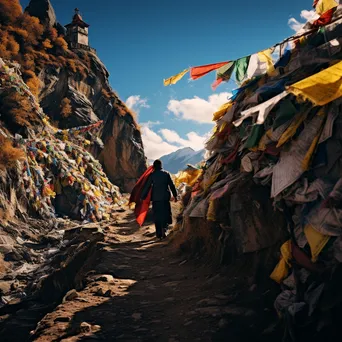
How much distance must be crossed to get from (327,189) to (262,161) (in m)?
1.50

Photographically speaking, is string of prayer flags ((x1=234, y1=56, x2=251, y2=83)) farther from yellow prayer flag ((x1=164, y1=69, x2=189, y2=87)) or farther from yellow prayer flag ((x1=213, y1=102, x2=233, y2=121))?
yellow prayer flag ((x1=164, y1=69, x2=189, y2=87))

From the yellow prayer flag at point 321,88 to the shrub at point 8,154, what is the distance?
1453cm

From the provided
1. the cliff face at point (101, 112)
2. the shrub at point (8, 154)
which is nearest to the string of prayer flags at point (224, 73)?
the shrub at point (8, 154)

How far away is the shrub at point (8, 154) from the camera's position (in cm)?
1576

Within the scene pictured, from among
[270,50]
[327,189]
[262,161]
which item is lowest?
[327,189]

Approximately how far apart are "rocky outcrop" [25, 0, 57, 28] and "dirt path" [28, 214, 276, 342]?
3653 centimetres

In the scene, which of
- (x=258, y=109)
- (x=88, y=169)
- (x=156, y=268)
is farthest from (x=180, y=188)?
(x=88, y=169)

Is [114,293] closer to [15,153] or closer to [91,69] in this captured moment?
[15,153]

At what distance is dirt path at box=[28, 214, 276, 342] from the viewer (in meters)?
4.11

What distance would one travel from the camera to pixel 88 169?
24422 mm

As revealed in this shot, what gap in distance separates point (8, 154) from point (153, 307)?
12.9 metres

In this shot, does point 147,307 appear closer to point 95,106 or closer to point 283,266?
point 283,266

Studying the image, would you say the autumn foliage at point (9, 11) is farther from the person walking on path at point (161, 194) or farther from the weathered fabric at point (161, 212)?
the weathered fabric at point (161, 212)

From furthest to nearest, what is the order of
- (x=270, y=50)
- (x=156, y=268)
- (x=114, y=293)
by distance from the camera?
1. (x=156, y=268)
2. (x=270, y=50)
3. (x=114, y=293)
